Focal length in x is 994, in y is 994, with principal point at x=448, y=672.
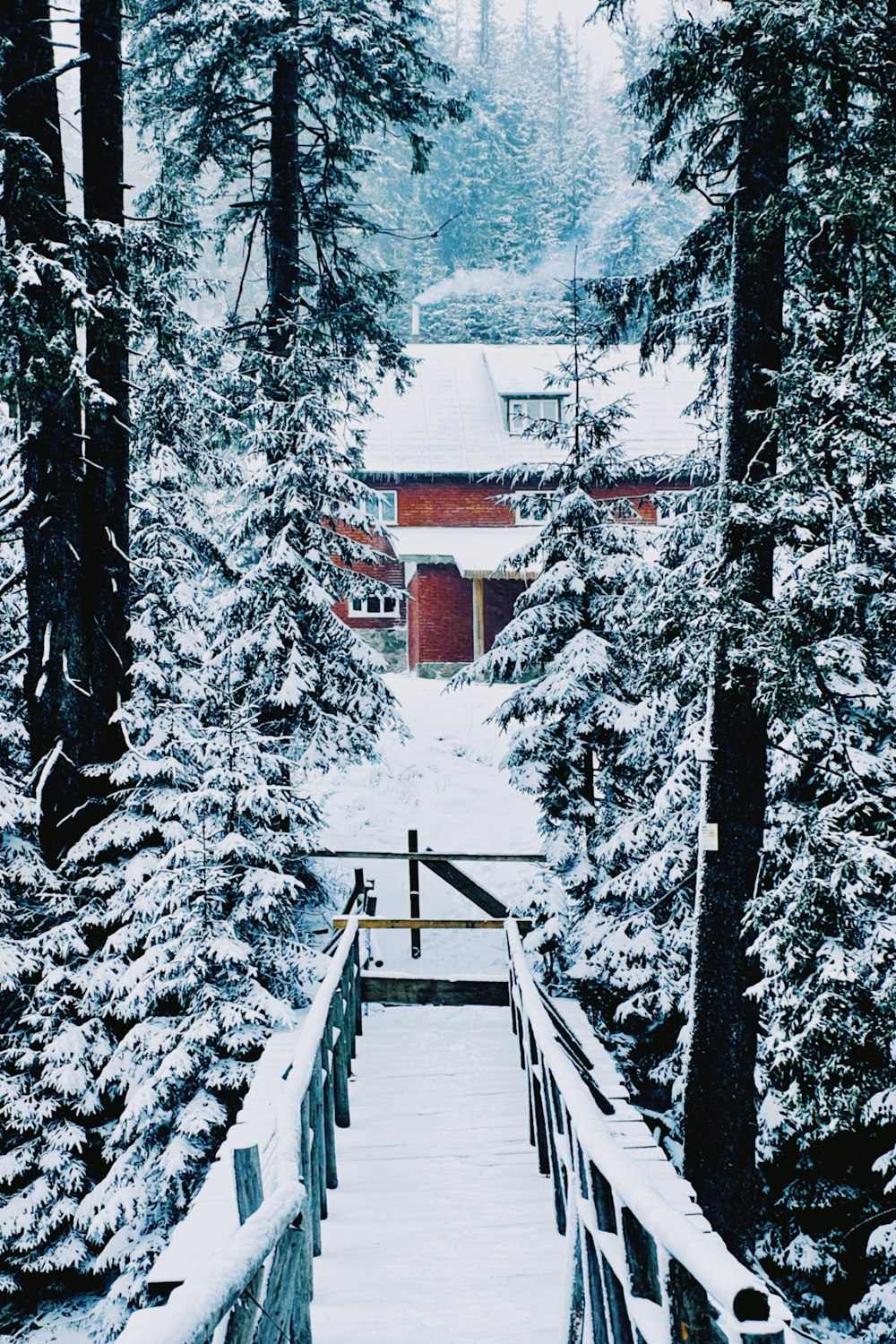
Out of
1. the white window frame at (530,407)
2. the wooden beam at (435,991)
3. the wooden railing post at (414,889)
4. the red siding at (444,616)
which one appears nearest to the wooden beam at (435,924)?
the wooden beam at (435,991)

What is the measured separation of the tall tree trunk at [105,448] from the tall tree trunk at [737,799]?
240 inches

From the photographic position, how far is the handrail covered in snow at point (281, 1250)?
2213mm

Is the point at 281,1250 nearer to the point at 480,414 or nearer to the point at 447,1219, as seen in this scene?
the point at 447,1219

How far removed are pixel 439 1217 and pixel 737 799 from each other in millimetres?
4017

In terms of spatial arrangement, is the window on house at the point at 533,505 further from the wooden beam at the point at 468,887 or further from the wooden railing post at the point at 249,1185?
the wooden railing post at the point at 249,1185

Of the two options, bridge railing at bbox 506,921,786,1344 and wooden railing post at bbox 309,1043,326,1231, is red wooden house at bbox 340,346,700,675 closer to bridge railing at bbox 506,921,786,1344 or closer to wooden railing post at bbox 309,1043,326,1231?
wooden railing post at bbox 309,1043,326,1231

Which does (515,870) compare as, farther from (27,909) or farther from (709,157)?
(709,157)

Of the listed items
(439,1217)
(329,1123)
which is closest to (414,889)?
(329,1123)

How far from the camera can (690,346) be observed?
10.5m

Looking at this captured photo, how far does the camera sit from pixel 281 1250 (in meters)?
3.44

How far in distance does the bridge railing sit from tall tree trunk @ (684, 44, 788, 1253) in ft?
9.32

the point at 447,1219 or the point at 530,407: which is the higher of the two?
the point at 530,407

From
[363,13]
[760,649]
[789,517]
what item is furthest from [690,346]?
[363,13]

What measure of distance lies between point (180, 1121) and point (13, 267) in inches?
287
